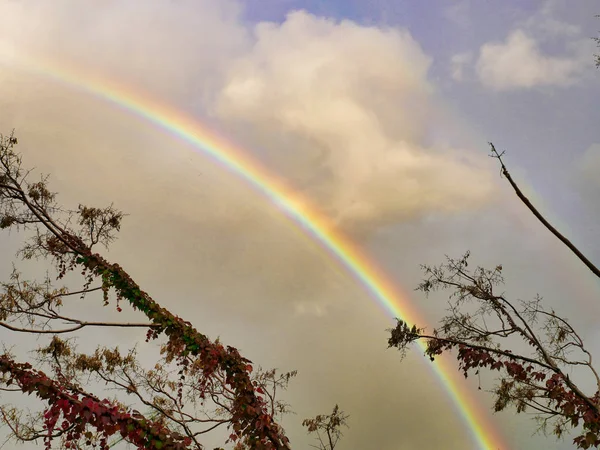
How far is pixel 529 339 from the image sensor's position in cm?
948

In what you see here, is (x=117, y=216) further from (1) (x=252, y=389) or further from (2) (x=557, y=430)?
(2) (x=557, y=430)

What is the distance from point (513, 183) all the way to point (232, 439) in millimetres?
6653

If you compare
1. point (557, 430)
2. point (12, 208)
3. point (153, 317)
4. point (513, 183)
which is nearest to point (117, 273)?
point (153, 317)

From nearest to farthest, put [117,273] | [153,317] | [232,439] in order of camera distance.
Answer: [232,439] → [153,317] → [117,273]

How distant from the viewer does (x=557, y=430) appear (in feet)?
30.8

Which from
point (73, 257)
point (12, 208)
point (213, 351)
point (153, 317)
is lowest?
point (213, 351)

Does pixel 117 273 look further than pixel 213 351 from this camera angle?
Yes

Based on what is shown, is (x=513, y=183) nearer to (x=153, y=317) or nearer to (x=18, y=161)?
(x=153, y=317)

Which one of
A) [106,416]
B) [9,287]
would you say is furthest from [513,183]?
[9,287]

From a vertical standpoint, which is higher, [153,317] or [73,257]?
[73,257]

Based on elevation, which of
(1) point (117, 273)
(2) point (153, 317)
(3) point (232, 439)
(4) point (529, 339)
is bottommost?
(4) point (529, 339)

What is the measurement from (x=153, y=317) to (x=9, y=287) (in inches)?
193

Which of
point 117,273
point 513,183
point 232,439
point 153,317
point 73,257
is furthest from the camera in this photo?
point 73,257

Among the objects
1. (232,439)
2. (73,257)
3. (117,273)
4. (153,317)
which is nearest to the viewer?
(232,439)
